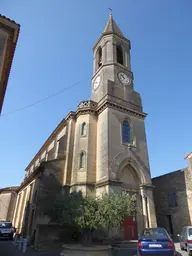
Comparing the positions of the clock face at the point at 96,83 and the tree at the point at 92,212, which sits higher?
the clock face at the point at 96,83

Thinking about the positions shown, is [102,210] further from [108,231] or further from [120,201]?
[108,231]

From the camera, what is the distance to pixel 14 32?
8.43 metres

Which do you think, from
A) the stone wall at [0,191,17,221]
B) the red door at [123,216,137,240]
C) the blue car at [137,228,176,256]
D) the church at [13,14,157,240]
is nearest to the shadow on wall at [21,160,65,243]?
the church at [13,14,157,240]

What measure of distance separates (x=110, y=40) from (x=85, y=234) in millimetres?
22671

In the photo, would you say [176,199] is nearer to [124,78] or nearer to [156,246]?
[156,246]

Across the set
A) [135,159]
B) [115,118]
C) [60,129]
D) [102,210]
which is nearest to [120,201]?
[102,210]

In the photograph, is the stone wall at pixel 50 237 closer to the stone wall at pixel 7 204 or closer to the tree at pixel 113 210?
the tree at pixel 113 210

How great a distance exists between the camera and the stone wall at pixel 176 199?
17.8 meters

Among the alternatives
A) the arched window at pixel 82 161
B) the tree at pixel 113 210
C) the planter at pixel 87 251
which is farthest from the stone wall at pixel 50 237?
the arched window at pixel 82 161

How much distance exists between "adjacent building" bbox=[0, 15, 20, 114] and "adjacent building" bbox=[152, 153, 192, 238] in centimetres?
1763

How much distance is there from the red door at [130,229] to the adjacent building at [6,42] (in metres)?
13.6

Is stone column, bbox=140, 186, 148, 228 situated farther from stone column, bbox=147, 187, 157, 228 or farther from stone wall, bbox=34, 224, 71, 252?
stone wall, bbox=34, 224, 71, 252

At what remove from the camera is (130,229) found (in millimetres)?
15250

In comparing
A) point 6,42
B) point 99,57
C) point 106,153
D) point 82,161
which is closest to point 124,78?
point 99,57
